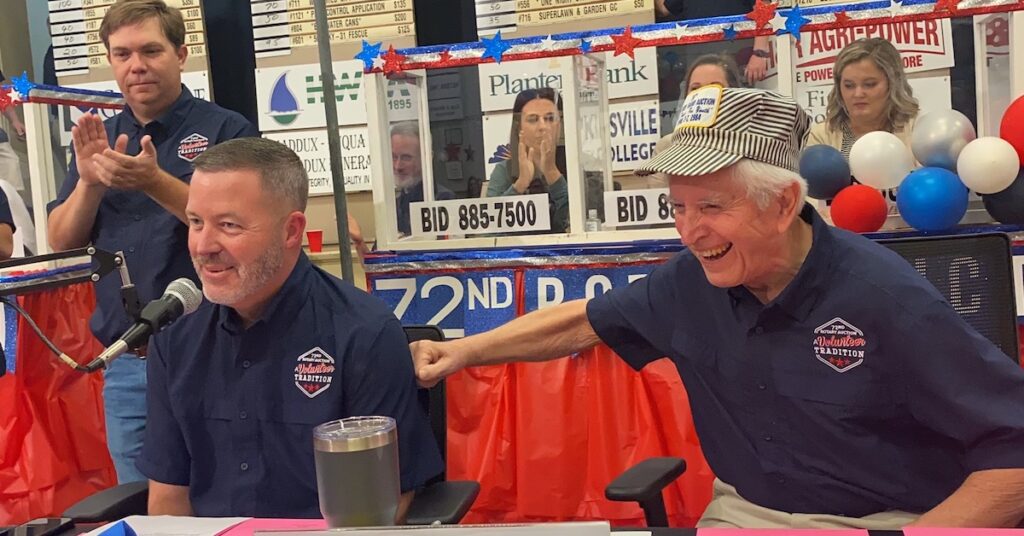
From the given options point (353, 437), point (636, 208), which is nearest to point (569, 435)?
point (636, 208)

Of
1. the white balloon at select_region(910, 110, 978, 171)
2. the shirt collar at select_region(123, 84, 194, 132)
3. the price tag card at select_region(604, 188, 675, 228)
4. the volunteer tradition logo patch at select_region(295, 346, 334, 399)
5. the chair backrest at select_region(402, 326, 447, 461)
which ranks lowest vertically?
the chair backrest at select_region(402, 326, 447, 461)

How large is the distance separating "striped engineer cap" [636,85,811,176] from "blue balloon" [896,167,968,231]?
141cm

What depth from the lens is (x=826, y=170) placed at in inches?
127

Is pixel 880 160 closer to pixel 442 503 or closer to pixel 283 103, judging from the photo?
pixel 442 503

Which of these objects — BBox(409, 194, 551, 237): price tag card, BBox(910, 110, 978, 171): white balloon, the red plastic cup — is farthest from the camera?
the red plastic cup

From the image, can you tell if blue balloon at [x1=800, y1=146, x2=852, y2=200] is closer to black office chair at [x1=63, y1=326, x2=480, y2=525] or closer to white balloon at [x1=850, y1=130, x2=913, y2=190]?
white balloon at [x1=850, y1=130, x2=913, y2=190]

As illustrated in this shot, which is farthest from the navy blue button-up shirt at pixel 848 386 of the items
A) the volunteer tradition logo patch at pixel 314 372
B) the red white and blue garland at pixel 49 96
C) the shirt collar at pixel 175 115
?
the red white and blue garland at pixel 49 96

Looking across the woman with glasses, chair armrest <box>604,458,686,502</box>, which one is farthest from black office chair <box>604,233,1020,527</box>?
the woman with glasses

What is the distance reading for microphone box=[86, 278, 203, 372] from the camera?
1.48 m

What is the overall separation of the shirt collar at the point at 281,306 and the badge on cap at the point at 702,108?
0.82 m

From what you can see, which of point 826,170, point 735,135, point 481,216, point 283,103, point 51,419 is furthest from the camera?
point 283,103

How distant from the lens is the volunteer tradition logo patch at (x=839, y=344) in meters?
1.70

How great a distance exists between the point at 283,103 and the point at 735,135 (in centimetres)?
439

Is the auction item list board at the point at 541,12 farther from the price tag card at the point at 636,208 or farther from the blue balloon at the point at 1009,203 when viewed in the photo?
the blue balloon at the point at 1009,203
